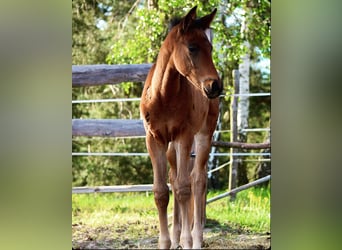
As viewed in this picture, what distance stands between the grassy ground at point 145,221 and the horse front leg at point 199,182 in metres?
0.07

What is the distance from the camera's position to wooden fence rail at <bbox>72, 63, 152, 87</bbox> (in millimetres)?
3883

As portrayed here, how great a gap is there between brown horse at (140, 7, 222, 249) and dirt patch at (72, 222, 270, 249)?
0.09 meters

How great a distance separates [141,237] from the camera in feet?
12.7

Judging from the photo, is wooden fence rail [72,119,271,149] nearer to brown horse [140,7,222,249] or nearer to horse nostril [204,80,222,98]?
brown horse [140,7,222,249]

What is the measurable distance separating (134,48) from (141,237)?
3.73ft

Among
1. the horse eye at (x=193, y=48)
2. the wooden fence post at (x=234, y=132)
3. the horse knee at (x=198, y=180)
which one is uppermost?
the horse eye at (x=193, y=48)

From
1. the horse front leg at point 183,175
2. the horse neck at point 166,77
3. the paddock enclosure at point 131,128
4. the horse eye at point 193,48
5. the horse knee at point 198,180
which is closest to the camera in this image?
the horse eye at point 193,48

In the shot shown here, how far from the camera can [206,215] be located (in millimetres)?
3838

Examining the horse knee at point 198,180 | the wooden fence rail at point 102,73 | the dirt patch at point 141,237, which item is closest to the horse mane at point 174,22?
the wooden fence rail at point 102,73

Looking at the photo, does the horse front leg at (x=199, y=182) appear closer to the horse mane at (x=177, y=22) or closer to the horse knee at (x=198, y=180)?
the horse knee at (x=198, y=180)

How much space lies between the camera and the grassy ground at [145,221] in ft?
12.5

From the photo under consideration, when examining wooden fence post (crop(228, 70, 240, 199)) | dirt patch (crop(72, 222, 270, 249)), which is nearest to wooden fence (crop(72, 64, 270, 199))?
wooden fence post (crop(228, 70, 240, 199))
